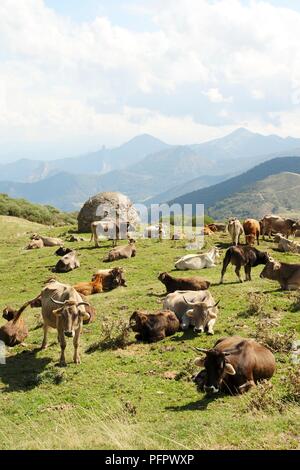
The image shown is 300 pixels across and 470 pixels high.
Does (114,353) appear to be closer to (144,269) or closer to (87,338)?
(87,338)

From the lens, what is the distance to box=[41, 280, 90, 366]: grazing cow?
13719 mm

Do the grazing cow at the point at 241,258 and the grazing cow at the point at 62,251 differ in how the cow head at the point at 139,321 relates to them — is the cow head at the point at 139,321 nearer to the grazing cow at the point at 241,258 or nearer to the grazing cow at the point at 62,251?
the grazing cow at the point at 241,258

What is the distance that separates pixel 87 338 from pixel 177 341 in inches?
119

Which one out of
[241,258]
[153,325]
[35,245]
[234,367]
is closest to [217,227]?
[35,245]

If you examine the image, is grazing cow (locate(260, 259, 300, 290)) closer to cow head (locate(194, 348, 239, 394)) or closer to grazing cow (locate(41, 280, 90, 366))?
grazing cow (locate(41, 280, 90, 366))

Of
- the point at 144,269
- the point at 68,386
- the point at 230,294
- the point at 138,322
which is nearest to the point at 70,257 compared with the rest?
the point at 144,269

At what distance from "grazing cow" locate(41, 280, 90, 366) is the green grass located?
2.14ft

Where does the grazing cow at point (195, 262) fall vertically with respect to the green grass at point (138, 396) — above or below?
above

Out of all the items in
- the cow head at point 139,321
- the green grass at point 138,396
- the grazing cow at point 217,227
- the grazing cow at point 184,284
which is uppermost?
the grazing cow at point 217,227

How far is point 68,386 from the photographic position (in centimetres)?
1251

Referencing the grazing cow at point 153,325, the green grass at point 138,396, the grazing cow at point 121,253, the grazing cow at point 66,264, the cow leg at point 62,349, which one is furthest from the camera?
the grazing cow at point 121,253

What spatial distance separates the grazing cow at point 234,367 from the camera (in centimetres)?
1082

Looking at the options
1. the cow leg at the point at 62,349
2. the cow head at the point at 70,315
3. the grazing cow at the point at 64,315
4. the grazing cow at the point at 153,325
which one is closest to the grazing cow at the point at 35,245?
the grazing cow at the point at 64,315

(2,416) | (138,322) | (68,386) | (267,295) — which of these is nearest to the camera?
(2,416)
